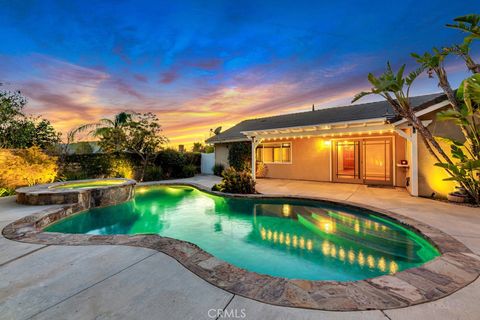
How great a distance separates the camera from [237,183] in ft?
32.6

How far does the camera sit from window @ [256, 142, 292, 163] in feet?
46.0

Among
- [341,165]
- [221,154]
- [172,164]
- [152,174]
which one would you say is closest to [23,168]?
[152,174]

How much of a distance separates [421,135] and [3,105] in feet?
62.2

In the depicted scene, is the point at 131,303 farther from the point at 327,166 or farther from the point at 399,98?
the point at 327,166

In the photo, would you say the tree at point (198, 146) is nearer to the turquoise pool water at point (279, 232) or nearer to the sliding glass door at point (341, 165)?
the turquoise pool water at point (279, 232)

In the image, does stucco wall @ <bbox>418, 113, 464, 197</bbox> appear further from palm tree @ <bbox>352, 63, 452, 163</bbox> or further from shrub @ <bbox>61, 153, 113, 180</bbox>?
shrub @ <bbox>61, 153, 113, 180</bbox>

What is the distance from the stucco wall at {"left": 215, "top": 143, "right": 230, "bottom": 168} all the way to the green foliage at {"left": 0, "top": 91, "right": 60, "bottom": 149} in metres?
10.6

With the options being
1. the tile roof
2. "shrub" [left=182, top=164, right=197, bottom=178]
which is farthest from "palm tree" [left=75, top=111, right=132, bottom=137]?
the tile roof

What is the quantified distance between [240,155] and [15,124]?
13.4 meters

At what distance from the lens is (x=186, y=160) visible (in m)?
17.0

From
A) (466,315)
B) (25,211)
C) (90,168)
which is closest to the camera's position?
(466,315)

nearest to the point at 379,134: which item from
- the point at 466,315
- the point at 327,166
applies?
the point at 327,166

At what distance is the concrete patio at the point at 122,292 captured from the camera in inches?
80.8

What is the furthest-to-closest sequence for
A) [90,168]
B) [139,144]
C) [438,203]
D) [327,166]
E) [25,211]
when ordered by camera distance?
[139,144] < [90,168] < [327,166] < [438,203] < [25,211]
